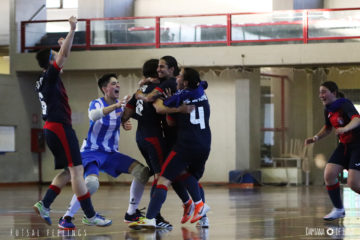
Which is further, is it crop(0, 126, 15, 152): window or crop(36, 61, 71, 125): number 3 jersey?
crop(0, 126, 15, 152): window

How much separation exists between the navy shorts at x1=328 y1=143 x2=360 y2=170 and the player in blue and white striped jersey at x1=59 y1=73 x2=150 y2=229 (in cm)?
226

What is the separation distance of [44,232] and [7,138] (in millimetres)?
14767

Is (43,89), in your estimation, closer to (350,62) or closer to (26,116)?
(350,62)

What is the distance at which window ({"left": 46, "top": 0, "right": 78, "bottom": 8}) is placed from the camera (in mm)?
23438

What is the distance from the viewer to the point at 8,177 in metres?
20.8

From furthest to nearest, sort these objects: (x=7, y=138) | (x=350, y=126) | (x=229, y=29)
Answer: (x=7, y=138) < (x=229, y=29) < (x=350, y=126)

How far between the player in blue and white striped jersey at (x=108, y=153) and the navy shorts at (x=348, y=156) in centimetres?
226

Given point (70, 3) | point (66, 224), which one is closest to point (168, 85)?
point (66, 224)

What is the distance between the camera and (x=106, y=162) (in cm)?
721

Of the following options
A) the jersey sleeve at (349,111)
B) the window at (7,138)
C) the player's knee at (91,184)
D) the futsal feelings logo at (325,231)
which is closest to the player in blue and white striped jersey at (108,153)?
the player's knee at (91,184)

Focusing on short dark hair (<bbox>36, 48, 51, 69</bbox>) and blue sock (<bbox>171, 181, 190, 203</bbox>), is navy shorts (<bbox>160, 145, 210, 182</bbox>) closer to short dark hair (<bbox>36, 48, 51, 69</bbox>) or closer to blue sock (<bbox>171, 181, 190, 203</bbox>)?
blue sock (<bbox>171, 181, 190, 203</bbox>)

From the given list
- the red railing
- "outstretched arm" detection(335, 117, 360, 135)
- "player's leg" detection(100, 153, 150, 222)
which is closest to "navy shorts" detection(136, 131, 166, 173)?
"player's leg" detection(100, 153, 150, 222)

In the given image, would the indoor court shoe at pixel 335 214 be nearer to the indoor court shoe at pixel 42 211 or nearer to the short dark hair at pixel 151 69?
the short dark hair at pixel 151 69

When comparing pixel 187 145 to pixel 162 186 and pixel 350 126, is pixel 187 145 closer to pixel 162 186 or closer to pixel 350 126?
pixel 162 186
